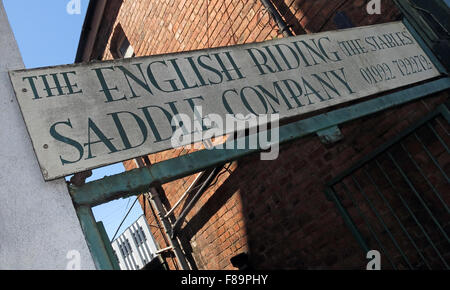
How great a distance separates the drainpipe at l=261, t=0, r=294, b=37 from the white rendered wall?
267 centimetres

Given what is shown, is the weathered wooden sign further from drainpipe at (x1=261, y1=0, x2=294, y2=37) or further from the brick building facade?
drainpipe at (x1=261, y1=0, x2=294, y2=37)

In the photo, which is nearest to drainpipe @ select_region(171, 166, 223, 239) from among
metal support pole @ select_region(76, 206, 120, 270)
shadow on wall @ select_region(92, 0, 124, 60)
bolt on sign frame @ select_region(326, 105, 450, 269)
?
bolt on sign frame @ select_region(326, 105, 450, 269)

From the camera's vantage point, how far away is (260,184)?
412 cm

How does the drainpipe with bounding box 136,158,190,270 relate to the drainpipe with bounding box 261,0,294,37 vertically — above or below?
below

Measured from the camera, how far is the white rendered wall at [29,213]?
1.30 m

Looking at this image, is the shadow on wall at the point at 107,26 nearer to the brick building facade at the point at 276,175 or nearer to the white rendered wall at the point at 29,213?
the brick building facade at the point at 276,175

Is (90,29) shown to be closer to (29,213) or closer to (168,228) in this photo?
(168,228)

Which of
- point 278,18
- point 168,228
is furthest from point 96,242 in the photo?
point 168,228

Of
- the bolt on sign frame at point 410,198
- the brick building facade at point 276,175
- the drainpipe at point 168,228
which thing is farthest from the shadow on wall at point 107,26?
the bolt on sign frame at point 410,198

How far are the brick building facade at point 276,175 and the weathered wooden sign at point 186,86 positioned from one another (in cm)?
31

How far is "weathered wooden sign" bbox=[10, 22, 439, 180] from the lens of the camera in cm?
157

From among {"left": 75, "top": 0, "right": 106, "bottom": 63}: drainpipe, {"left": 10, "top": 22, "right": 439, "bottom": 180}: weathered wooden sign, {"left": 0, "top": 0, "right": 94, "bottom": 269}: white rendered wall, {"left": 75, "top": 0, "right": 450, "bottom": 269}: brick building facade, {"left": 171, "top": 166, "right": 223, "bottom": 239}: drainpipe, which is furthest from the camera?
{"left": 75, "top": 0, "right": 106, "bottom": 63}: drainpipe

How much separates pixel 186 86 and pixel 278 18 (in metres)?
2.12
